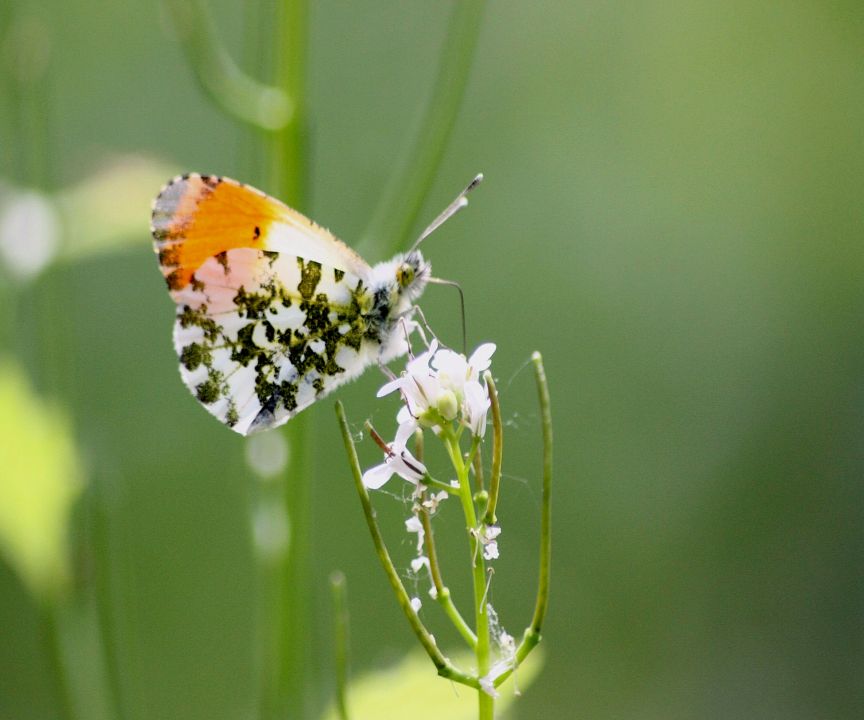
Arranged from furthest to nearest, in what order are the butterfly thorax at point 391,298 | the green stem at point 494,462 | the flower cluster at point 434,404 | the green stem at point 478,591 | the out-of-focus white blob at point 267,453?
the butterfly thorax at point 391,298 → the out-of-focus white blob at point 267,453 → the flower cluster at point 434,404 → the green stem at point 494,462 → the green stem at point 478,591

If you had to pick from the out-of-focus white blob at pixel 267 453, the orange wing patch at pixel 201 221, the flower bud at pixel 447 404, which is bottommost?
the out-of-focus white blob at pixel 267 453

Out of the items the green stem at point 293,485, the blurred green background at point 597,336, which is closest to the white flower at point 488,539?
the green stem at point 293,485

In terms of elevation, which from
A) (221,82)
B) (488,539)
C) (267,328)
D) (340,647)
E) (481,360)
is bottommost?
(340,647)

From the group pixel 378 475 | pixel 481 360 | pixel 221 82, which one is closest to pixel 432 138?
pixel 221 82

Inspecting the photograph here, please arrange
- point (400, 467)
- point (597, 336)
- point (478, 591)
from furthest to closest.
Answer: point (597, 336), point (400, 467), point (478, 591)

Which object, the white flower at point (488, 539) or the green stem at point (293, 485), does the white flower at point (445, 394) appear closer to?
the white flower at point (488, 539)

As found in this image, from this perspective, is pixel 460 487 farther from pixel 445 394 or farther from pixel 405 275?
pixel 405 275
